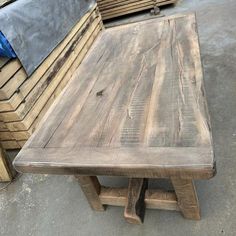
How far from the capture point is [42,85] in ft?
9.05

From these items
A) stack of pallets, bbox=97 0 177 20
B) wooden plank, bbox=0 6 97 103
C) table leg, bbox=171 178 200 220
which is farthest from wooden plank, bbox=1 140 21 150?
→ stack of pallets, bbox=97 0 177 20

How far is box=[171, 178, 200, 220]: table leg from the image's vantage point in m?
1.41

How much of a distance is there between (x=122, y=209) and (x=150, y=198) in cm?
30

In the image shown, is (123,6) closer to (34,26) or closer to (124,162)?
(34,26)

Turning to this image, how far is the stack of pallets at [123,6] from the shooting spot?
17.3 feet

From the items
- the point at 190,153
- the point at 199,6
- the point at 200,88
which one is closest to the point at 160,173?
the point at 190,153

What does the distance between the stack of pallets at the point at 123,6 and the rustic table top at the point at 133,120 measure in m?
3.42

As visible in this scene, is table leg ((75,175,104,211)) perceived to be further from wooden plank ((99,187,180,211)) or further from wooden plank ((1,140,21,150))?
wooden plank ((1,140,21,150))

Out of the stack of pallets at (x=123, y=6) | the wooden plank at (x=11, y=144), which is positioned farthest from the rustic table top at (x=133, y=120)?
the stack of pallets at (x=123, y=6)

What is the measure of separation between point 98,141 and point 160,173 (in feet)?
1.12

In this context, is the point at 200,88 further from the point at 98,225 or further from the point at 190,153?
the point at 98,225

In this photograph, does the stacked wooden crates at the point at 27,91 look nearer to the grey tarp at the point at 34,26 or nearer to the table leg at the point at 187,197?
the grey tarp at the point at 34,26

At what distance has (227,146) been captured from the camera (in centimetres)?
209

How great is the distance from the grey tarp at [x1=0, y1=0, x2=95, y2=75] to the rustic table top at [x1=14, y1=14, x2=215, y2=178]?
0.71 metres
